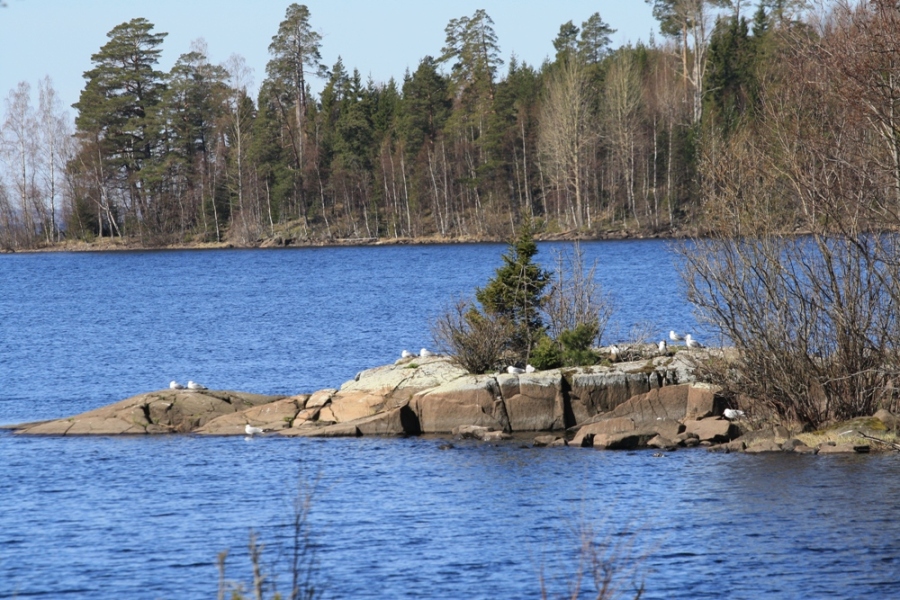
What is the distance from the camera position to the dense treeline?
91250 mm

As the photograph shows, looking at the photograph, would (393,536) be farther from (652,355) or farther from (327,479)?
(652,355)

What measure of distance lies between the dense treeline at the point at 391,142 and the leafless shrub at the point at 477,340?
2377 inches

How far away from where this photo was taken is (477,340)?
27703 millimetres

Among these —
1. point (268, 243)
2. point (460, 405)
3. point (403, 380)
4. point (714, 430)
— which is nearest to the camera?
point (714, 430)

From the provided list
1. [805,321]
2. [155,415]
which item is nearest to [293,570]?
[805,321]

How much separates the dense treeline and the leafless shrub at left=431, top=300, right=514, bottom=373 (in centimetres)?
6039

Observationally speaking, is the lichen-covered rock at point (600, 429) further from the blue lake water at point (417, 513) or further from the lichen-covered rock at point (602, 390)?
the blue lake water at point (417, 513)

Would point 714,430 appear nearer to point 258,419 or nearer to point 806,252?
point 806,252

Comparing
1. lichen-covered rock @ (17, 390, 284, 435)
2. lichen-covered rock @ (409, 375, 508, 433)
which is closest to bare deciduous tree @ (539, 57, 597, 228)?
lichen-covered rock @ (17, 390, 284, 435)

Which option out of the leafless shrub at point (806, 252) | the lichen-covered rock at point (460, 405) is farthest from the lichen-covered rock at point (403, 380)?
the leafless shrub at point (806, 252)

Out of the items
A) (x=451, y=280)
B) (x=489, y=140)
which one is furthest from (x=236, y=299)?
(x=489, y=140)

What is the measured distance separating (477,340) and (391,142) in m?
78.7

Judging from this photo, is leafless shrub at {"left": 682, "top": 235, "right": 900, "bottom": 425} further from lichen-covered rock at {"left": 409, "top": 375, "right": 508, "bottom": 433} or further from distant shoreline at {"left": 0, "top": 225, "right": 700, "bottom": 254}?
distant shoreline at {"left": 0, "top": 225, "right": 700, "bottom": 254}

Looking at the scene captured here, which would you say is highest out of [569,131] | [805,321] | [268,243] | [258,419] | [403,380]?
[569,131]
